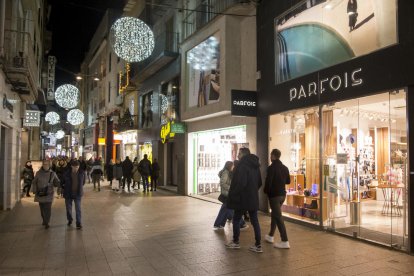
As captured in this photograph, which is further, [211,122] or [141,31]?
[211,122]

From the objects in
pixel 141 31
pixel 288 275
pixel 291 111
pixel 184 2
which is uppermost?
pixel 184 2

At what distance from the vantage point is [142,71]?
20734 mm

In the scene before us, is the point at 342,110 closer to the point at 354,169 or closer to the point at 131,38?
the point at 354,169

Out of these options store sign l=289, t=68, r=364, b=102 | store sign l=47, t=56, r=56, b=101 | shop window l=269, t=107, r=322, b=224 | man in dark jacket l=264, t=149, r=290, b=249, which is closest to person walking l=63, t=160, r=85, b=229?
man in dark jacket l=264, t=149, r=290, b=249

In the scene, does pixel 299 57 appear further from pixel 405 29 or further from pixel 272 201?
pixel 272 201

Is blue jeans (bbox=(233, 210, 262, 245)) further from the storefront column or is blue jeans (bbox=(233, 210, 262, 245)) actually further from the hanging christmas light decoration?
the hanging christmas light decoration

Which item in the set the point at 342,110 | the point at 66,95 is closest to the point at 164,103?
the point at 66,95

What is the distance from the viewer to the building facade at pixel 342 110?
7.02 m

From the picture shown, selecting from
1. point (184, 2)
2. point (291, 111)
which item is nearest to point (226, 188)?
point (291, 111)

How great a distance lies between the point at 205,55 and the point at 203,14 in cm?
204

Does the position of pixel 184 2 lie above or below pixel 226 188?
above

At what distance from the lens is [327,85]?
8.51m

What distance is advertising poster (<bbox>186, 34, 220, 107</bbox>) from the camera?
13094 millimetres

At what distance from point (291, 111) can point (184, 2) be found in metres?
9.44
